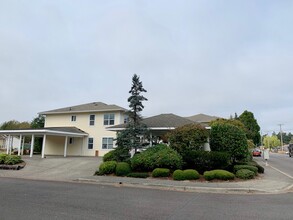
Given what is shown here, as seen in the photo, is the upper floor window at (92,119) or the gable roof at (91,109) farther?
the upper floor window at (92,119)

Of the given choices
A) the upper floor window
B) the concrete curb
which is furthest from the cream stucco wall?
the concrete curb

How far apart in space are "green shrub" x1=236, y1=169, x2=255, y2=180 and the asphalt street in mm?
4802

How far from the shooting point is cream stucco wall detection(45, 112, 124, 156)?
34.2 m

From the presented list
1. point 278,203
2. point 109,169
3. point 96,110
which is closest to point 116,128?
point 109,169

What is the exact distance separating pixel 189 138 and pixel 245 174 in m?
4.49

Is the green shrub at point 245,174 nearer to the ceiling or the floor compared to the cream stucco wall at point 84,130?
nearer to the floor

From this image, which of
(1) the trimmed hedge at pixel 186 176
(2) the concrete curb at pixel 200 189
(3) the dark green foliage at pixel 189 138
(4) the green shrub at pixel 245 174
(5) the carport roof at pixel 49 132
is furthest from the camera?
(5) the carport roof at pixel 49 132

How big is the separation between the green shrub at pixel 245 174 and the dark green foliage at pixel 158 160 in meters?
3.66

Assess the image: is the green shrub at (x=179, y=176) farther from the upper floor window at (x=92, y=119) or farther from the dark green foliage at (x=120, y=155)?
the upper floor window at (x=92, y=119)

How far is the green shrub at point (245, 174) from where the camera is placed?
16052 mm

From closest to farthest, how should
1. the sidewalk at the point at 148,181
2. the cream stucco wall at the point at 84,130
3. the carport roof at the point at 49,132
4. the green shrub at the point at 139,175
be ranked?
1. the sidewalk at the point at 148,181
2. the green shrub at the point at 139,175
3. the carport roof at the point at 49,132
4. the cream stucco wall at the point at 84,130

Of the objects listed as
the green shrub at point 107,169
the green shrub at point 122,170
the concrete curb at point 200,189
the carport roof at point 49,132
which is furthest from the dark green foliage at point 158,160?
the carport roof at point 49,132

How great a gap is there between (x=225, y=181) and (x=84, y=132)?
23.5 metres

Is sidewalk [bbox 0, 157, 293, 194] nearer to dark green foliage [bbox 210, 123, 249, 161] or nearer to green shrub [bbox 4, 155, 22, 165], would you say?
green shrub [bbox 4, 155, 22, 165]
